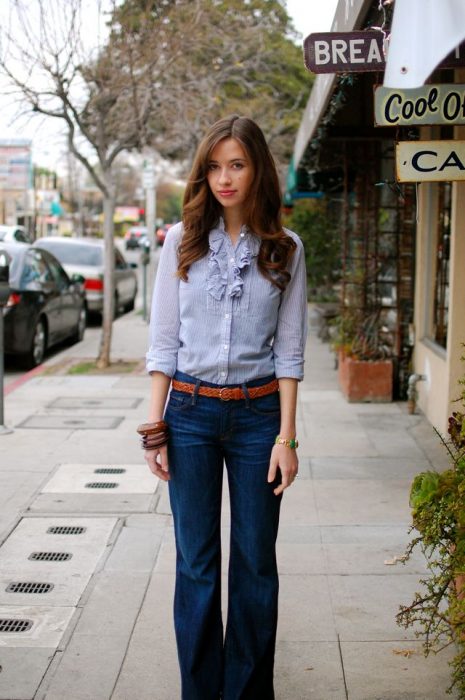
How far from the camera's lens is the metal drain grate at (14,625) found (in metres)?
4.18

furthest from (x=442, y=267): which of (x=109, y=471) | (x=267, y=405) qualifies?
(x=267, y=405)

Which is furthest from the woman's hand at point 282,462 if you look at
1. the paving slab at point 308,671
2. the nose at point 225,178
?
the paving slab at point 308,671

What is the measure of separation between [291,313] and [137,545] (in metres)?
2.47

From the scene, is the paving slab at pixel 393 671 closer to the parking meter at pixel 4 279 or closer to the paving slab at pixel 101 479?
the paving slab at pixel 101 479

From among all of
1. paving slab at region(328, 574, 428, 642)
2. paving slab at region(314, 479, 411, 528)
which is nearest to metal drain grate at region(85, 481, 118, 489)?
paving slab at region(314, 479, 411, 528)

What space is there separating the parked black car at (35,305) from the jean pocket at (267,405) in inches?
324

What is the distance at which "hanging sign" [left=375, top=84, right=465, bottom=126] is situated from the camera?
13.8 feet

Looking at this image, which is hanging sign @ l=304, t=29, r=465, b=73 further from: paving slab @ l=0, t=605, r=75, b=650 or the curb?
the curb

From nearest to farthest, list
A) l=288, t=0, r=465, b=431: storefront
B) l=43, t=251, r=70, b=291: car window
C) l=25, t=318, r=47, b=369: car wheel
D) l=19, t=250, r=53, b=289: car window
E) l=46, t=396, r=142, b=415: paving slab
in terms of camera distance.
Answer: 1. l=288, t=0, r=465, b=431: storefront
2. l=46, t=396, r=142, b=415: paving slab
3. l=19, t=250, r=53, b=289: car window
4. l=25, t=318, r=47, b=369: car wheel
5. l=43, t=251, r=70, b=291: car window

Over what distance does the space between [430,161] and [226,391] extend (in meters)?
1.73

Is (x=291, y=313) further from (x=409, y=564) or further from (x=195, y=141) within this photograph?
(x=195, y=141)

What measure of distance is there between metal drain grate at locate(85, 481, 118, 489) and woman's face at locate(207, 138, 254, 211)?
3679 mm

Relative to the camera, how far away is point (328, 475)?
675 cm

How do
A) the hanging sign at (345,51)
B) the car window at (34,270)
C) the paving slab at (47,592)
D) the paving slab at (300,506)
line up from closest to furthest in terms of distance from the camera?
the hanging sign at (345,51), the paving slab at (47,592), the paving slab at (300,506), the car window at (34,270)
